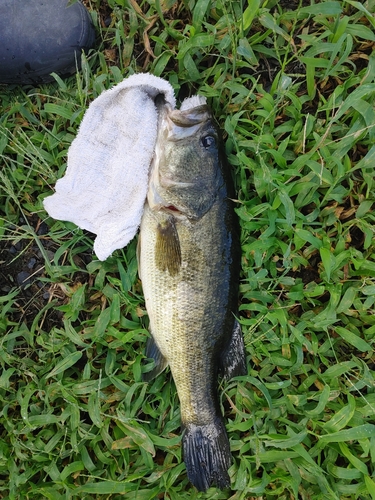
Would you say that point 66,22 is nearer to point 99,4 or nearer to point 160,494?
point 99,4

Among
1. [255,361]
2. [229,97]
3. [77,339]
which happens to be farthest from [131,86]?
[255,361]

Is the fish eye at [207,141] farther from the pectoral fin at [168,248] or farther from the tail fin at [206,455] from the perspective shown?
the tail fin at [206,455]

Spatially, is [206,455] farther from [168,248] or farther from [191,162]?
[191,162]

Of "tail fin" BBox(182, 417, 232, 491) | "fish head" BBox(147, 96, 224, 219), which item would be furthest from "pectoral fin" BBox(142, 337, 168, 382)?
"fish head" BBox(147, 96, 224, 219)

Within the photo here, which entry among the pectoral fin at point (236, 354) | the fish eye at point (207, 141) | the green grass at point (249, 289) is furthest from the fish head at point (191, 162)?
the pectoral fin at point (236, 354)

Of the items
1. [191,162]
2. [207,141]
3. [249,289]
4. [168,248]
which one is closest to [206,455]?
[249,289]

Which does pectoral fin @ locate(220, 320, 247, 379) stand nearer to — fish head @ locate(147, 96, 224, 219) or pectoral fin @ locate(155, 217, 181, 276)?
pectoral fin @ locate(155, 217, 181, 276)
